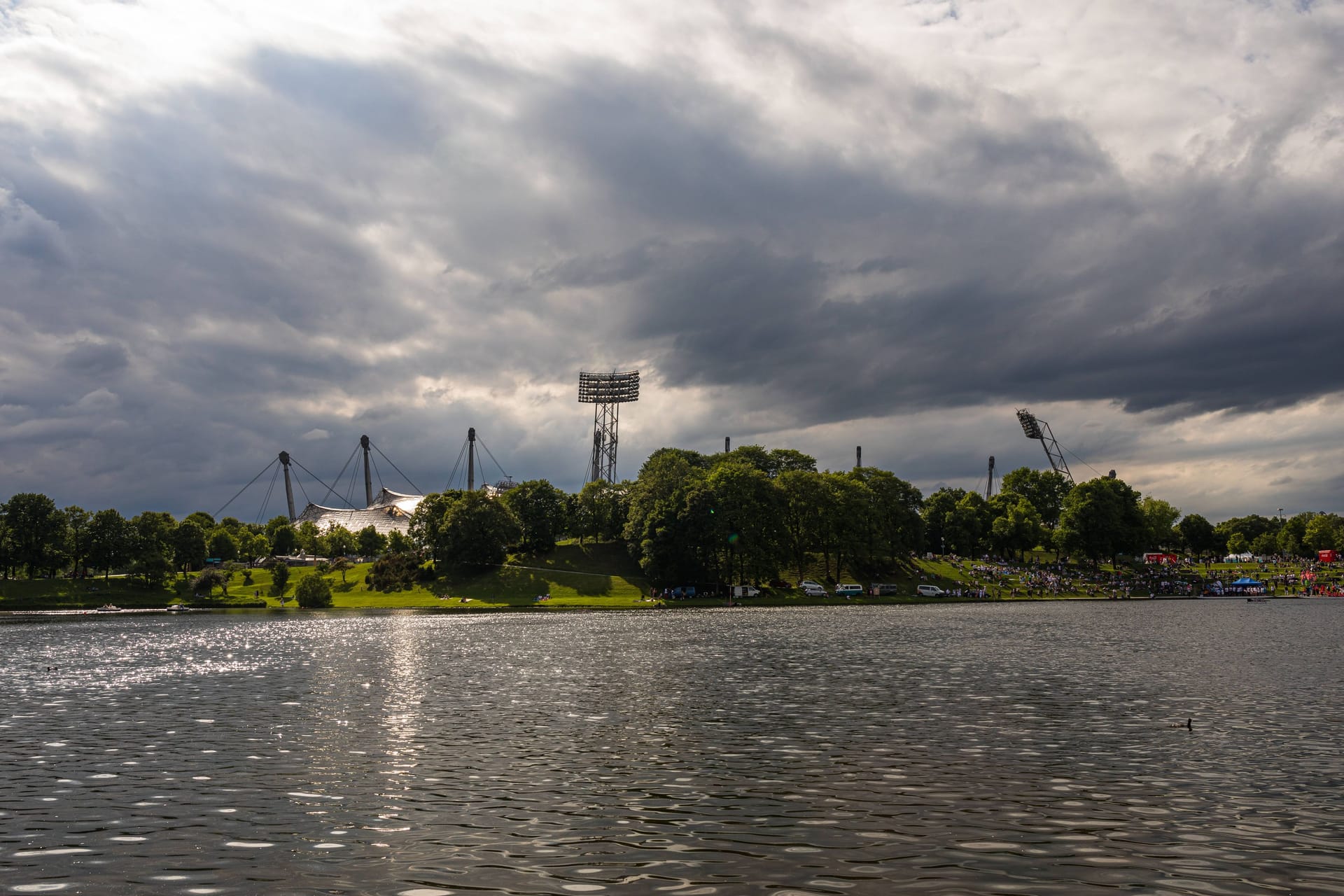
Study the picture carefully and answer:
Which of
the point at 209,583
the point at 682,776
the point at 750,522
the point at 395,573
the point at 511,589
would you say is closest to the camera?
the point at 682,776

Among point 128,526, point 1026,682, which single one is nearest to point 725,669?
point 1026,682

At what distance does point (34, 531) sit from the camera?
158m

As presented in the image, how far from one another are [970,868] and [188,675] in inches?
1796

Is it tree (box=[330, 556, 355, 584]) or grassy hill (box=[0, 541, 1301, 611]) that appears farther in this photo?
tree (box=[330, 556, 355, 584])

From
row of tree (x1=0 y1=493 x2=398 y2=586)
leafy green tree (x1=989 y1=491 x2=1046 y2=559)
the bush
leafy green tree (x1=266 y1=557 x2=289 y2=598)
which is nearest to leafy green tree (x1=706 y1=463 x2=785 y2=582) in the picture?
the bush

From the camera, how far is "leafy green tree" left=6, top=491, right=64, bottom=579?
157750 millimetres

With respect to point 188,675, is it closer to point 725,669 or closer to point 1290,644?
point 725,669

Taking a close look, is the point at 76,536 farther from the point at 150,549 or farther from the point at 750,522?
the point at 750,522

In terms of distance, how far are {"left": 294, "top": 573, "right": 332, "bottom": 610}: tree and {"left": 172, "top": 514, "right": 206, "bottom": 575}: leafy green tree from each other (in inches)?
1743

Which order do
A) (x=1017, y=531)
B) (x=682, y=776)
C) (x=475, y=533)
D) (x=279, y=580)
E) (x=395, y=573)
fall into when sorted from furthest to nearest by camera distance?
(x=1017, y=531)
(x=279, y=580)
(x=395, y=573)
(x=475, y=533)
(x=682, y=776)

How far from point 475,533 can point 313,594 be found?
87.2 ft

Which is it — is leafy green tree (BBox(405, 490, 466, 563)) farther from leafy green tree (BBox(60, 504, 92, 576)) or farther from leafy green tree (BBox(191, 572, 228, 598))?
leafy green tree (BBox(60, 504, 92, 576))

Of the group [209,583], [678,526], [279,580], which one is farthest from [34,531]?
[678,526]

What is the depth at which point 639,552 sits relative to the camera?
15250 centimetres
